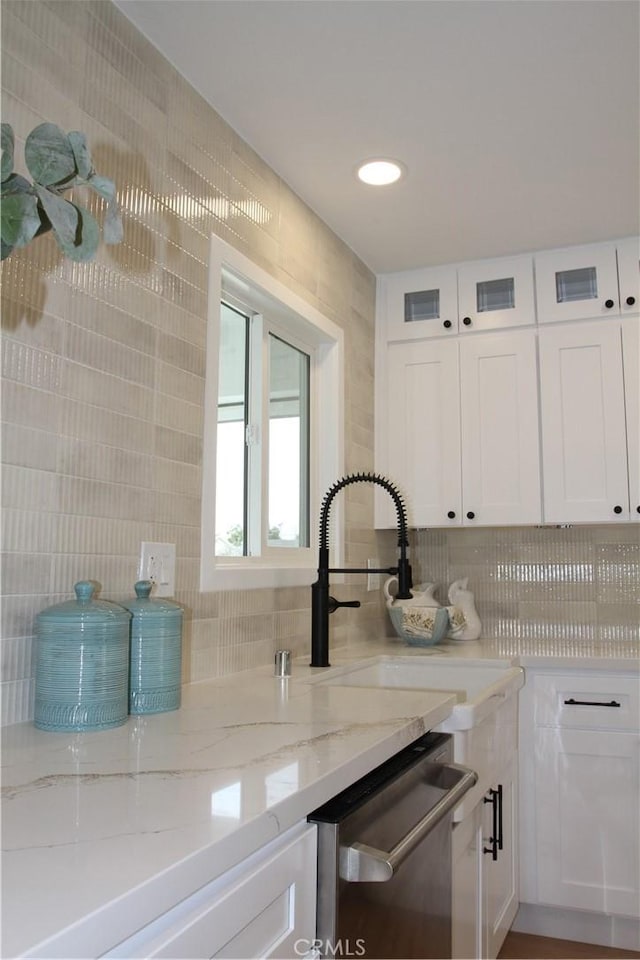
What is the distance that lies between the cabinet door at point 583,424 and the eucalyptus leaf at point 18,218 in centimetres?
227

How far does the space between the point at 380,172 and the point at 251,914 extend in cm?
209

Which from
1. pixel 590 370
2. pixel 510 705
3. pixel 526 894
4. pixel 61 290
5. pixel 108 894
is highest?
pixel 590 370

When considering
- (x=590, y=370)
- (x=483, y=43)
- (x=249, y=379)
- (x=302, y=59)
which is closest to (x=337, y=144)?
(x=302, y=59)

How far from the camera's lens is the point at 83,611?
4.05 ft

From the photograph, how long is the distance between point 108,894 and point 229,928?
0.22 meters

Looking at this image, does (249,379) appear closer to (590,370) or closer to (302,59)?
(302,59)

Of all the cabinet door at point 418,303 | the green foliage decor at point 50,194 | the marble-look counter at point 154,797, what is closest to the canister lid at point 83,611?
the marble-look counter at point 154,797

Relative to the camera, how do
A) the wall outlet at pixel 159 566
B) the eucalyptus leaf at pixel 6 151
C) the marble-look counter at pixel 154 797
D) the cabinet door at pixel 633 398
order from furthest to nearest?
the cabinet door at pixel 633 398
the wall outlet at pixel 159 566
the eucalyptus leaf at pixel 6 151
the marble-look counter at pixel 154 797

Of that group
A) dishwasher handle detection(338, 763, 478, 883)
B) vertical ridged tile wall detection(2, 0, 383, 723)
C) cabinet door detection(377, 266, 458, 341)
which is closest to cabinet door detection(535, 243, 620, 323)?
cabinet door detection(377, 266, 458, 341)

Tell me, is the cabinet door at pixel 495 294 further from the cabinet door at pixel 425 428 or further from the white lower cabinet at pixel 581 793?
the white lower cabinet at pixel 581 793

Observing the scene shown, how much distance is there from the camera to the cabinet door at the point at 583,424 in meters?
2.71

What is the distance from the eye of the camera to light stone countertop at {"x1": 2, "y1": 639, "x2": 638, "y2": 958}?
623 millimetres

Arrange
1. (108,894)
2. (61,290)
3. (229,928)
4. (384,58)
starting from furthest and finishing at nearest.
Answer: (384,58), (61,290), (229,928), (108,894)

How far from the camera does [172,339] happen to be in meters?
1.74
